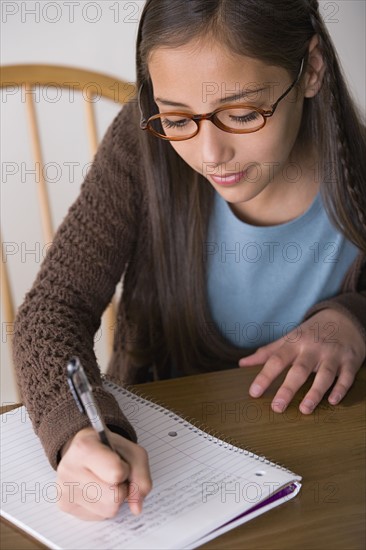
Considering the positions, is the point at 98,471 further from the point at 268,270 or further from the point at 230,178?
the point at 268,270

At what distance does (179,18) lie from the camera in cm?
99

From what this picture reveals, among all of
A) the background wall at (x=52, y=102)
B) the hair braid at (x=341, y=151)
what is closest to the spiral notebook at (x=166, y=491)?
the hair braid at (x=341, y=151)

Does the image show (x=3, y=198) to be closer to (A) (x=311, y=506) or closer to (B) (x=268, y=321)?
(B) (x=268, y=321)

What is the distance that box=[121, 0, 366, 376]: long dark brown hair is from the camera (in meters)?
0.99

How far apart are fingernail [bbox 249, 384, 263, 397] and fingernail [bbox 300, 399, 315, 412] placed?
Answer: 0.06 m

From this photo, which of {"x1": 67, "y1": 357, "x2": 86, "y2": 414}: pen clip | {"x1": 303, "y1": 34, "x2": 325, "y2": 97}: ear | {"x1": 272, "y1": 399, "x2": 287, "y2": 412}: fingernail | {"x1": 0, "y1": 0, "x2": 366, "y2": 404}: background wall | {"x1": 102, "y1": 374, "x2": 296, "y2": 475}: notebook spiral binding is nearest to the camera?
{"x1": 67, "y1": 357, "x2": 86, "y2": 414}: pen clip

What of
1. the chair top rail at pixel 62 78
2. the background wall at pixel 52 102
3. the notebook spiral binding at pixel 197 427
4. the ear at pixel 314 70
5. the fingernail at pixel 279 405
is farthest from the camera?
the background wall at pixel 52 102

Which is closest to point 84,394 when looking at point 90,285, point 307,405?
point 307,405

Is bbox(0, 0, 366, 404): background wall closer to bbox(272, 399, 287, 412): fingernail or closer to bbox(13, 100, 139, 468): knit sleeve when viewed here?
bbox(13, 100, 139, 468): knit sleeve

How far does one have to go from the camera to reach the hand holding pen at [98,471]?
753 millimetres

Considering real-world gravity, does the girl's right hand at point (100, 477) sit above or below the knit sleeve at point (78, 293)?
below

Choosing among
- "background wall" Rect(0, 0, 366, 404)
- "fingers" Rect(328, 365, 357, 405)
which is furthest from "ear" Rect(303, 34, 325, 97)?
"background wall" Rect(0, 0, 366, 404)

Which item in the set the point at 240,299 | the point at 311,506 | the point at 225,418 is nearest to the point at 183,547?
the point at 311,506

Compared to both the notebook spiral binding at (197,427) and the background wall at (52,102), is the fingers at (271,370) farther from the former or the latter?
the background wall at (52,102)
